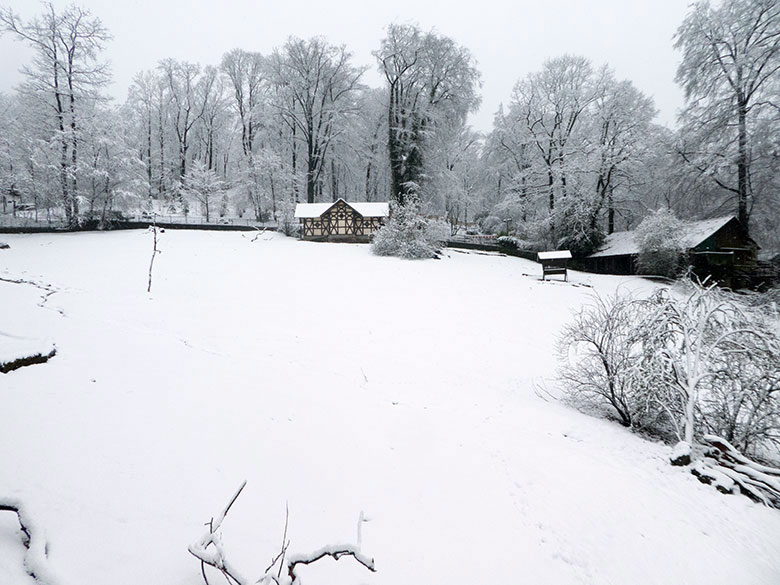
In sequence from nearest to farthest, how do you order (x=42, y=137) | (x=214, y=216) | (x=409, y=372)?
(x=409, y=372) < (x=42, y=137) < (x=214, y=216)

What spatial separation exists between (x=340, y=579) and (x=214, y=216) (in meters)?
38.1

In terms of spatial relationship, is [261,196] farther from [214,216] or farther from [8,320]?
[8,320]

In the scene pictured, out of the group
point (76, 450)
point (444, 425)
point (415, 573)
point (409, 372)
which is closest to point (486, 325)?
point (409, 372)

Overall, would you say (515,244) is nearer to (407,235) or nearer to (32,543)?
(407,235)

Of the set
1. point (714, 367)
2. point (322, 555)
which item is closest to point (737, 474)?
point (714, 367)

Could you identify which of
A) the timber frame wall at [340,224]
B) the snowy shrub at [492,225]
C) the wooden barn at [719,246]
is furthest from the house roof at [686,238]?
the timber frame wall at [340,224]

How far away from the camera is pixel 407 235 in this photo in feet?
71.9

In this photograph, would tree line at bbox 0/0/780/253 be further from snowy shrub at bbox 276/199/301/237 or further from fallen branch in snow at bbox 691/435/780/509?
fallen branch in snow at bbox 691/435/780/509

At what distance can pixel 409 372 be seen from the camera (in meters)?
7.48

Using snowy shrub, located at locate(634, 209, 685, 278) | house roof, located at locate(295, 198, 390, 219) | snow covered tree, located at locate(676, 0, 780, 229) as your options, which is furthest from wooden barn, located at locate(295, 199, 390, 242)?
snow covered tree, located at locate(676, 0, 780, 229)

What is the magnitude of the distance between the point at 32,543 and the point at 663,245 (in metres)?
25.4

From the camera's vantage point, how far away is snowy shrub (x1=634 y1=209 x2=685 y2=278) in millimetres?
18984

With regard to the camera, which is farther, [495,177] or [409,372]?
[495,177]

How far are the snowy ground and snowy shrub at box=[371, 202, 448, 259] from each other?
13.7 m
